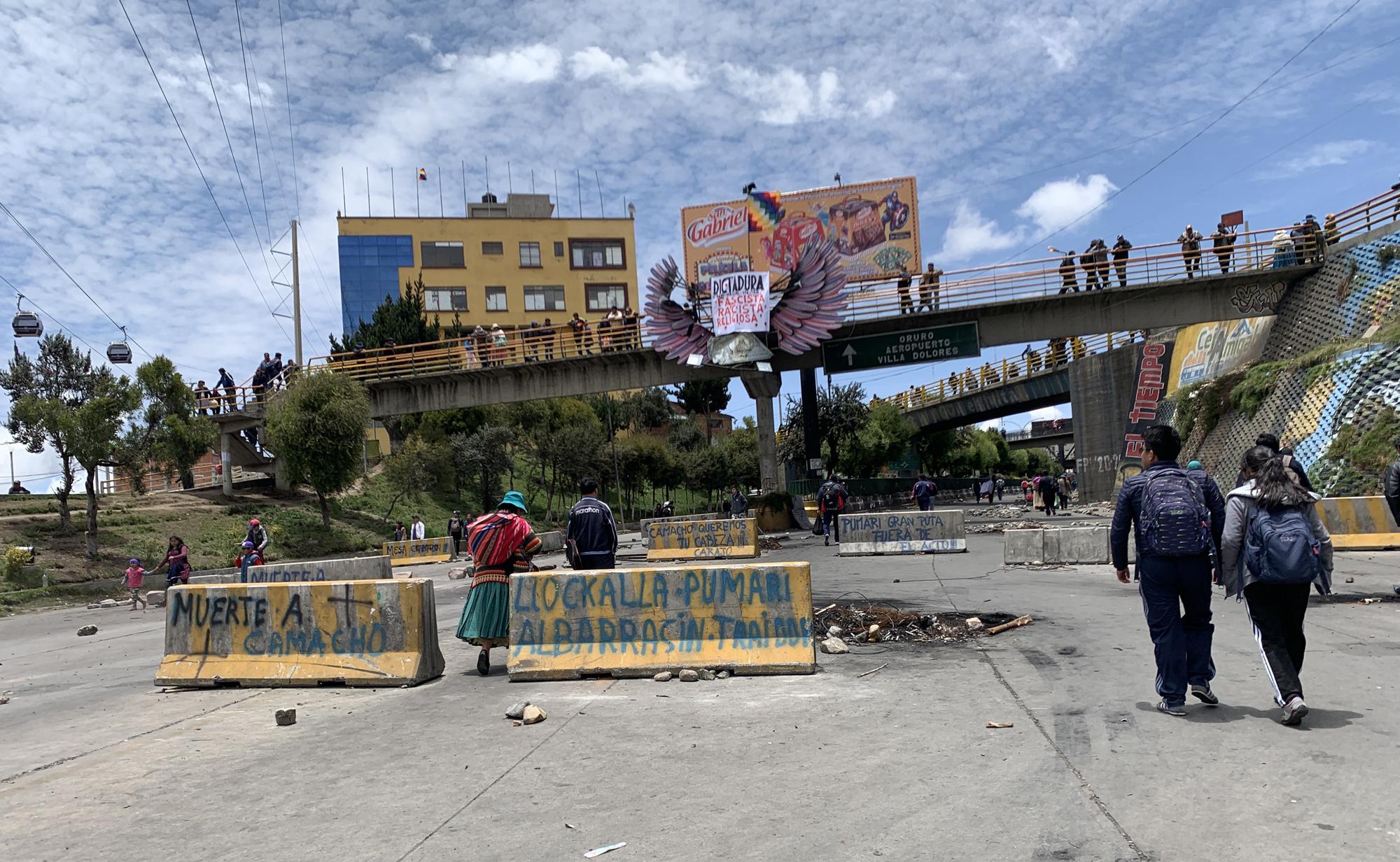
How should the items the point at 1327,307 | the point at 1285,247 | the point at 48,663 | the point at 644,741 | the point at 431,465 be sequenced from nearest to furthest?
1. the point at 644,741
2. the point at 48,663
3. the point at 1327,307
4. the point at 1285,247
5. the point at 431,465

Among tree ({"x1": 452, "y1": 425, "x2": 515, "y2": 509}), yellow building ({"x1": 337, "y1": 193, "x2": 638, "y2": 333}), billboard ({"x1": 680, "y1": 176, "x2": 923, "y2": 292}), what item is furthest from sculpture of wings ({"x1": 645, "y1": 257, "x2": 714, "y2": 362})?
yellow building ({"x1": 337, "y1": 193, "x2": 638, "y2": 333})

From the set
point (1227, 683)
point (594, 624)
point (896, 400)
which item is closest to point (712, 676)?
point (594, 624)

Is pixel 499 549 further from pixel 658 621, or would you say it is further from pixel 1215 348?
pixel 1215 348

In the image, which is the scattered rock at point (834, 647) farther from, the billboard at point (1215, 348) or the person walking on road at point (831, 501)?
the billboard at point (1215, 348)

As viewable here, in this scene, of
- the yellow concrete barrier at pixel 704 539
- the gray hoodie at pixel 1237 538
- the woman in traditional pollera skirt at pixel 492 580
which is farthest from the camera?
the yellow concrete barrier at pixel 704 539

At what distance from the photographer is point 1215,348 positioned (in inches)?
1380

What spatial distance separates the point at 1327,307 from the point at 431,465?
1385 inches

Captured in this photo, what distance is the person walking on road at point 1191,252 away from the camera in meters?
32.8

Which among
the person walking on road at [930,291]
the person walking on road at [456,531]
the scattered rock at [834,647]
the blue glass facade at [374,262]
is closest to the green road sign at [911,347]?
the person walking on road at [930,291]

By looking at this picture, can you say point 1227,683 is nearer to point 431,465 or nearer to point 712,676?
point 712,676

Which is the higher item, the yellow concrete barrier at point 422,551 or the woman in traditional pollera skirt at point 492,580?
the woman in traditional pollera skirt at point 492,580

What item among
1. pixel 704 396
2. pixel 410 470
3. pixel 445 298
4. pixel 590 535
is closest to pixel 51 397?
pixel 410 470

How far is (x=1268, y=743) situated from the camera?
501cm

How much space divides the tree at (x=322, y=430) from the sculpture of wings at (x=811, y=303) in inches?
657
